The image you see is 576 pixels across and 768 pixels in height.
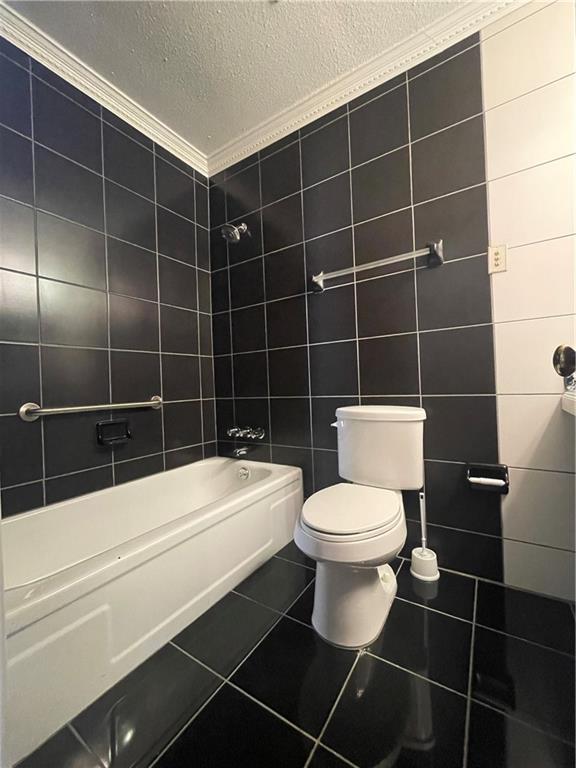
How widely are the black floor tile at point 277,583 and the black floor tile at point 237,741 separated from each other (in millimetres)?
378

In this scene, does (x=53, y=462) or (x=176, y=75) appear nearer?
(x=53, y=462)

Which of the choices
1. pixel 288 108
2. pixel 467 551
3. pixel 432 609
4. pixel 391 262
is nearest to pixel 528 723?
pixel 432 609

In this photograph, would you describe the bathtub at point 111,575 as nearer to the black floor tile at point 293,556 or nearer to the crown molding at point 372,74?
the black floor tile at point 293,556

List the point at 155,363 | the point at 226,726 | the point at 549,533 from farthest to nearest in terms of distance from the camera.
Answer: the point at 155,363 → the point at 549,533 → the point at 226,726

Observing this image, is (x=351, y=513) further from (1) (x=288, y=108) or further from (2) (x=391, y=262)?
(1) (x=288, y=108)

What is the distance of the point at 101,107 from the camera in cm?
151

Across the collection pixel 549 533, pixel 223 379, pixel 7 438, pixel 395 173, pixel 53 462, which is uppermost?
pixel 395 173

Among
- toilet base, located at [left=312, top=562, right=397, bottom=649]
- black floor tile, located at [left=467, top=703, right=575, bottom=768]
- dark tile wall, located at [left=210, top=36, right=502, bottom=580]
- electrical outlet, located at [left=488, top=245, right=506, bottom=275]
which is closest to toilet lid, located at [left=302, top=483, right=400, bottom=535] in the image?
toilet base, located at [left=312, top=562, right=397, bottom=649]

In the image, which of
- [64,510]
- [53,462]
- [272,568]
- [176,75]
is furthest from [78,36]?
[272,568]

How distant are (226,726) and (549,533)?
1253 mm

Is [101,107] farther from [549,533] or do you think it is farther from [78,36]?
[549,533]

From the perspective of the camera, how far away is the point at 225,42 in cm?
131

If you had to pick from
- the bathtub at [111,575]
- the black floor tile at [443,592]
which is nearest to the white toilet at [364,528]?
the black floor tile at [443,592]

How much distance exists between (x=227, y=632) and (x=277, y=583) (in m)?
0.30
